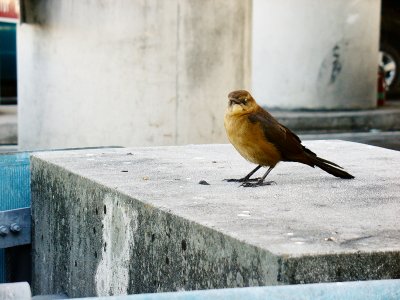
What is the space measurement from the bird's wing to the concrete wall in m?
2.53

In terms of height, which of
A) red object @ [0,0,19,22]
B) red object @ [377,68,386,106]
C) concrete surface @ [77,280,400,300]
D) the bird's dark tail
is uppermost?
red object @ [0,0,19,22]

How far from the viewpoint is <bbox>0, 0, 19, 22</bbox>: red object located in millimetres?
6762

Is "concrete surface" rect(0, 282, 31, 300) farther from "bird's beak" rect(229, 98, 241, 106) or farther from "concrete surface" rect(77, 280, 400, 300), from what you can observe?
"bird's beak" rect(229, 98, 241, 106)

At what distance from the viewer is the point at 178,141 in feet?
20.7

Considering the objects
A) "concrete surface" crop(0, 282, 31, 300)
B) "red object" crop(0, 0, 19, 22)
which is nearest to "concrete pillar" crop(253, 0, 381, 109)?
"red object" crop(0, 0, 19, 22)

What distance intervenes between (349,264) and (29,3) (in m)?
4.17

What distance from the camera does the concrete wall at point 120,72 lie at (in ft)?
20.1

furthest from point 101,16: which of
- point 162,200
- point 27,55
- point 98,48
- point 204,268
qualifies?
point 204,268

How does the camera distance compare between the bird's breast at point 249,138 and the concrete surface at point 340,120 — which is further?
the concrete surface at point 340,120

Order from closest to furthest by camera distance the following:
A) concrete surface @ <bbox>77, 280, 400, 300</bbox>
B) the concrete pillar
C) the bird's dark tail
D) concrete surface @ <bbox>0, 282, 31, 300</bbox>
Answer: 1. concrete surface @ <bbox>77, 280, 400, 300</bbox>
2. concrete surface @ <bbox>0, 282, 31, 300</bbox>
3. the bird's dark tail
4. the concrete pillar

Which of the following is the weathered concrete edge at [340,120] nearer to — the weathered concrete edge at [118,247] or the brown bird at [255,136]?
the weathered concrete edge at [118,247]

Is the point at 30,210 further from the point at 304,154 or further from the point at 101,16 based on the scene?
the point at 101,16

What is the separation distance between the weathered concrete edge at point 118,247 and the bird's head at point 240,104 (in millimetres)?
553

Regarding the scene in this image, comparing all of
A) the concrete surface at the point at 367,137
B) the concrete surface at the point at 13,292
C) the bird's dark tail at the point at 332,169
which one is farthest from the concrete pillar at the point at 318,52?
the concrete surface at the point at 13,292
